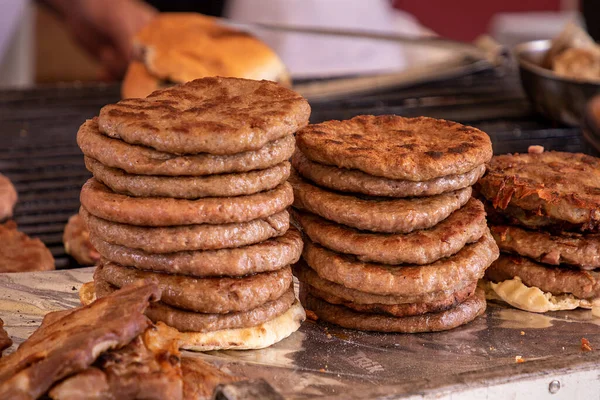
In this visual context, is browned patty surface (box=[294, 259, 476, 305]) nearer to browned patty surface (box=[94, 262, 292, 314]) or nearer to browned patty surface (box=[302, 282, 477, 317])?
browned patty surface (box=[302, 282, 477, 317])

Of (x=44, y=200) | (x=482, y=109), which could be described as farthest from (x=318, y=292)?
(x=482, y=109)

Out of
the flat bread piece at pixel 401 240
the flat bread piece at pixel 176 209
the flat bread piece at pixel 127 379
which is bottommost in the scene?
the flat bread piece at pixel 127 379

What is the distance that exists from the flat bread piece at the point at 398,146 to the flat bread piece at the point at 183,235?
14.0 inches

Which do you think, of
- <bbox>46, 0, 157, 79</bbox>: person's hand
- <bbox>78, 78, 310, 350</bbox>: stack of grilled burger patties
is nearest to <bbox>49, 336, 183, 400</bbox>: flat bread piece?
<bbox>78, 78, 310, 350</bbox>: stack of grilled burger patties

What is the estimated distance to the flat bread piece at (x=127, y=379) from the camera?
6.64ft

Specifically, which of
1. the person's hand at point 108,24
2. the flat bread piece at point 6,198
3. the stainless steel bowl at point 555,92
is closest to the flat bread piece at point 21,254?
the flat bread piece at point 6,198

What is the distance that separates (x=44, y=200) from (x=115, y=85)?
2.31 meters

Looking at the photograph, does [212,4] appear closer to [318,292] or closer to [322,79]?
[322,79]

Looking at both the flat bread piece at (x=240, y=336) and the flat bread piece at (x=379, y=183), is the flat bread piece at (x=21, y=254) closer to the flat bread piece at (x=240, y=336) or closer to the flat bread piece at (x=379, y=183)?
the flat bread piece at (x=240, y=336)

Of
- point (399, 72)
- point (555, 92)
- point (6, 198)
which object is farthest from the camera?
point (399, 72)

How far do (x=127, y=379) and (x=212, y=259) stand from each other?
1.69ft

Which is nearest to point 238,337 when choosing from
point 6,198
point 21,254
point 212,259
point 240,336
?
point 240,336

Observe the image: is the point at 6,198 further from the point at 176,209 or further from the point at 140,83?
the point at 176,209

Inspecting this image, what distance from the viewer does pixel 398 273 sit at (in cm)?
266
